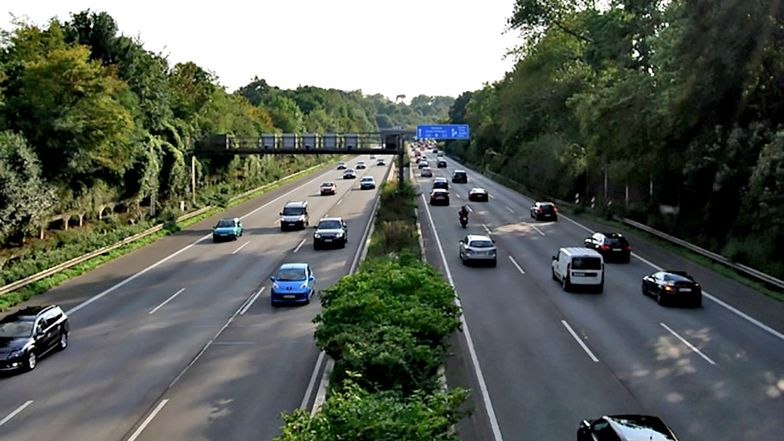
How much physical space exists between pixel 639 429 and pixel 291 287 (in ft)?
56.0

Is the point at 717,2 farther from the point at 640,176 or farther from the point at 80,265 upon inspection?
the point at 80,265

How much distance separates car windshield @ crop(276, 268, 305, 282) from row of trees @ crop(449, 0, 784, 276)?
1685 cm

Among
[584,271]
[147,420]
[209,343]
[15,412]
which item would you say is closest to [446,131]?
[584,271]

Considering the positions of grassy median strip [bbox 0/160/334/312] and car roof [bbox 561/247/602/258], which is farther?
grassy median strip [bbox 0/160/334/312]

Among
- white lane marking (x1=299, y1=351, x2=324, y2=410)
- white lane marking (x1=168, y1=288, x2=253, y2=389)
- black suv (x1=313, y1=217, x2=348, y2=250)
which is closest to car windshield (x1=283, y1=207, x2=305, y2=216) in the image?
black suv (x1=313, y1=217, x2=348, y2=250)

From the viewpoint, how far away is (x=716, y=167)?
37281 millimetres

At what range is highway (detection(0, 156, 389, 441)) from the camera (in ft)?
54.1

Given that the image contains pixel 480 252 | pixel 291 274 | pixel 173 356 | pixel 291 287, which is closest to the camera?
pixel 173 356

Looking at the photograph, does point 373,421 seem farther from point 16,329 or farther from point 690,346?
point 16,329

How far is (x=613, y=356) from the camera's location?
20938 millimetres

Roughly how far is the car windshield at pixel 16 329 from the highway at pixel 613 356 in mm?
11332

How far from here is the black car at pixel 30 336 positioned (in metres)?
20.5

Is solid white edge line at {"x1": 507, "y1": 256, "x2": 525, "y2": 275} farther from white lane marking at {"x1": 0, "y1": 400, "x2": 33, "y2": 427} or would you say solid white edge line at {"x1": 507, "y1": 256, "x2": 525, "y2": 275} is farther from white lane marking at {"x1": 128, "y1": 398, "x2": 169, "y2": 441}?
white lane marking at {"x1": 0, "y1": 400, "x2": 33, "y2": 427}

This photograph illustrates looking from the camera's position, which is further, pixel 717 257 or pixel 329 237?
pixel 329 237
